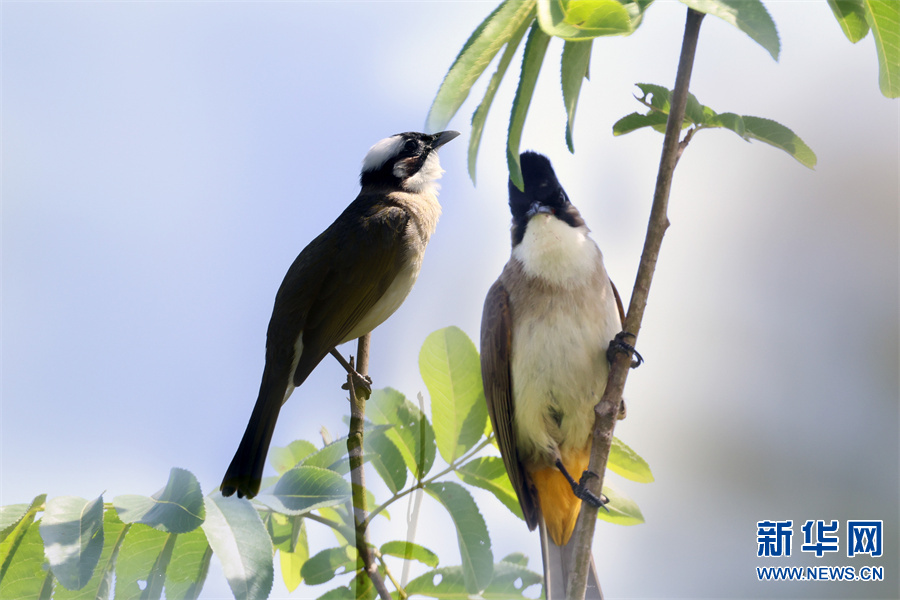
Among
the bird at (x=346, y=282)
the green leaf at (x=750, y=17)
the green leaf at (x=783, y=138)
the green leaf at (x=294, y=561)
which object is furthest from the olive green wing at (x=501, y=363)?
the green leaf at (x=750, y=17)

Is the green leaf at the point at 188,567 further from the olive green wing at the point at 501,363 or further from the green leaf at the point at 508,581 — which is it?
the olive green wing at the point at 501,363

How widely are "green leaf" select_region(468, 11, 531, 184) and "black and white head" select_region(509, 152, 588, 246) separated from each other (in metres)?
0.95

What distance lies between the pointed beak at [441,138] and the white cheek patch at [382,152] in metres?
0.09

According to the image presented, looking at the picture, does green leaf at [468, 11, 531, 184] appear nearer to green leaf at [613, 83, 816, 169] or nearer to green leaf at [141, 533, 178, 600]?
green leaf at [613, 83, 816, 169]

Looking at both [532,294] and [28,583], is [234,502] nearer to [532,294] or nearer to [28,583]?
[28,583]

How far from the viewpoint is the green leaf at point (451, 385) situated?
1.17 meters

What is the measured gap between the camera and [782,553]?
1.39 m

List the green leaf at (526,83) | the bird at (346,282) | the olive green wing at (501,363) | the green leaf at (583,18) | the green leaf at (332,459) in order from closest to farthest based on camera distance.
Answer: the green leaf at (583,18), the green leaf at (526,83), the green leaf at (332,459), the bird at (346,282), the olive green wing at (501,363)

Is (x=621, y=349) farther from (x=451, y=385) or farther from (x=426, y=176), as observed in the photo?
(x=426, y=176)

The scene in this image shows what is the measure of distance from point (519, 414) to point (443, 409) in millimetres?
603

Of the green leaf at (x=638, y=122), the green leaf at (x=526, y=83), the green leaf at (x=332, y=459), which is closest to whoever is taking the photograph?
the green leaf at (x=526, y=83)

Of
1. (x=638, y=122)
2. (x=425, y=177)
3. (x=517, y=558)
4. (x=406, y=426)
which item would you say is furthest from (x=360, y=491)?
(x=425, y=177)

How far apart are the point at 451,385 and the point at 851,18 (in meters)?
0.84

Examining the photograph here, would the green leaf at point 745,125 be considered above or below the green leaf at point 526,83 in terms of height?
above
